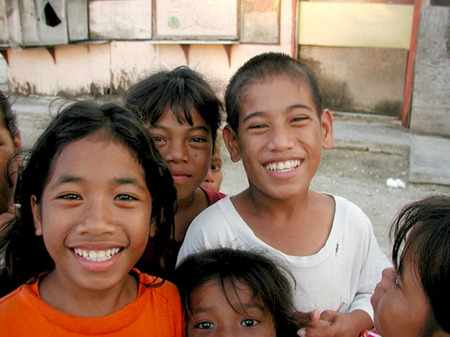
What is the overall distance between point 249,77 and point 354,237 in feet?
2.29

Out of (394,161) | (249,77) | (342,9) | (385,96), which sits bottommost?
(394,161)

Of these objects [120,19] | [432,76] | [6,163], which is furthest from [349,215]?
[120,19]

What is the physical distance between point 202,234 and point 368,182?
353cm

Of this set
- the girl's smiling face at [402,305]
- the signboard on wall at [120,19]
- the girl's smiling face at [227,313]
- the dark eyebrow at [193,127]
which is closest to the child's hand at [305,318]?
the girl's smiling face at [227,313]

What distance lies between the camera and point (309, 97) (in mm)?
1742

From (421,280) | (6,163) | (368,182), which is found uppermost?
(6,163)

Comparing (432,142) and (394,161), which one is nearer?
(394,161)

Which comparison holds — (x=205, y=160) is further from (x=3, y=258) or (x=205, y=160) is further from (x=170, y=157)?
(x=3, y=258)

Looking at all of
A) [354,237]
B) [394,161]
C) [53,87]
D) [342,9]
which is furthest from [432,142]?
[53,87]

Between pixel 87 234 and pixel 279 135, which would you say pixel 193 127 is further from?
pixel 87 234

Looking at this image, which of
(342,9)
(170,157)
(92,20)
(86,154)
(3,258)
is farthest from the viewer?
(92,20)

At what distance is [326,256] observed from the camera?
5.51ft

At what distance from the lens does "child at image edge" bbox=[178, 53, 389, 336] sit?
1.66 m

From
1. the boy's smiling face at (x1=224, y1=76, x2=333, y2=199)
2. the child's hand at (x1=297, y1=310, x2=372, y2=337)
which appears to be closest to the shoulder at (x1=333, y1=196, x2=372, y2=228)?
the boy's smiling face at (x1=224, y1=76, x2=333, y2=199)
